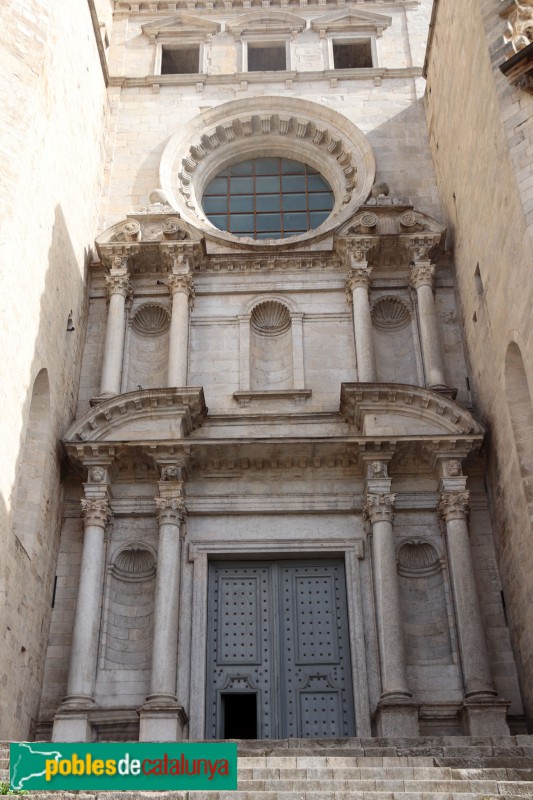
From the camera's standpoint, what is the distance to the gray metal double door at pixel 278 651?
13055 millimetres

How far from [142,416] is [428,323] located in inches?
187

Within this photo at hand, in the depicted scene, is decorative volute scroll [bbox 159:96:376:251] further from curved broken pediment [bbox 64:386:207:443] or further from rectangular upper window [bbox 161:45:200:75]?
curved broken pediment [bbox 64:386:207:443]

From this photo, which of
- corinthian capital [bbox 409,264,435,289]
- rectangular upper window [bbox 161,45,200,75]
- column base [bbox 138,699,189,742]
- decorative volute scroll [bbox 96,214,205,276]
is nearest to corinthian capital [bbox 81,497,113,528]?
column base [bbox 138,699,189,742]

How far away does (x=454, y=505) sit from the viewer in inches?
541

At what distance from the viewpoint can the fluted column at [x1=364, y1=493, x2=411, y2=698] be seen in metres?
12.5

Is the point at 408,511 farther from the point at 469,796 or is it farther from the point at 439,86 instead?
the point at 439,86

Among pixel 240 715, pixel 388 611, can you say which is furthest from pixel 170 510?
pixel 388 611

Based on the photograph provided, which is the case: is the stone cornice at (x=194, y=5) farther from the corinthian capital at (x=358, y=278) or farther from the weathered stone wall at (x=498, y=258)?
the corinthian capital at (x=358, y=278)

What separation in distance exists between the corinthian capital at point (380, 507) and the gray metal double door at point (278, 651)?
99 centimetres

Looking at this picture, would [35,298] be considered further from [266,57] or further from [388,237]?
[266,57]

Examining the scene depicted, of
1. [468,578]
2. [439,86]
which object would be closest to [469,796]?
[468,578]

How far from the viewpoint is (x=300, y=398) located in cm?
1527

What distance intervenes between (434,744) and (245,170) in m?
11.7

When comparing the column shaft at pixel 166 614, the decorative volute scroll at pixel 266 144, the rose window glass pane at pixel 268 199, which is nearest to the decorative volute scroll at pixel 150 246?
the decorative volute scroll at pixel 266 144
